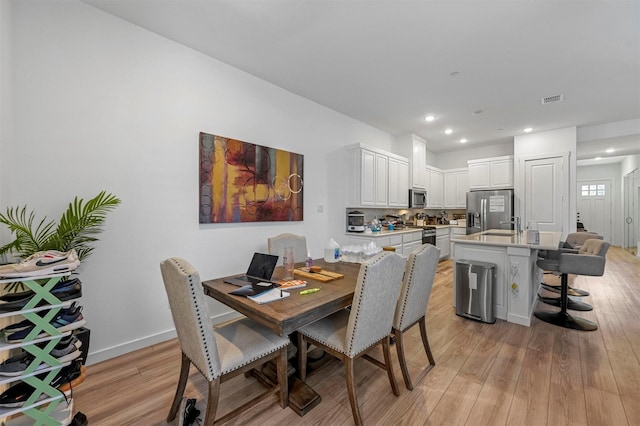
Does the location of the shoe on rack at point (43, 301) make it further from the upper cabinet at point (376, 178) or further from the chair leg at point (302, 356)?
the upper cabinet at point (376, 178)

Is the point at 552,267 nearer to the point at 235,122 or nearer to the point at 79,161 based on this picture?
the point at 235,122

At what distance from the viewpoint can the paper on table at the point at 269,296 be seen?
1.56 metres

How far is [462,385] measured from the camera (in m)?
1.94

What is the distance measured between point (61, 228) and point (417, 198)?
5.57 m

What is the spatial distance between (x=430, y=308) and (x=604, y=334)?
5.28 ft

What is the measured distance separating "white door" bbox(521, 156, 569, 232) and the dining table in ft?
17.1

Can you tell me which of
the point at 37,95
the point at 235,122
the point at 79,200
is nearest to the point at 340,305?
the point at 79,200

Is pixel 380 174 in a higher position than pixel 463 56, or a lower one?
lower

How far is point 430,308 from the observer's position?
3.40 metres

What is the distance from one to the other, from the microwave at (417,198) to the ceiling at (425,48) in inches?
70.9

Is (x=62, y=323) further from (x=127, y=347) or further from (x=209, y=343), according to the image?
(x=127, y=347)

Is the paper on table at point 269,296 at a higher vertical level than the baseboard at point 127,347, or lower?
higher

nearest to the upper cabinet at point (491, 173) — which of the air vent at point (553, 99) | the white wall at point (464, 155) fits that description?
the white wall at point (464, 155)

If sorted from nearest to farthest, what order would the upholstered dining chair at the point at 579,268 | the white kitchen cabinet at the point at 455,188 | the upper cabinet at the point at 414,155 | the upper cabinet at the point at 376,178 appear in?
the upholstered dining chair at the point at 579,268 < the upper cabinet at the point at 376,178 < the upper cabinet at the point at 414,155 < the white kitchen cabinet at the point at 455,188
